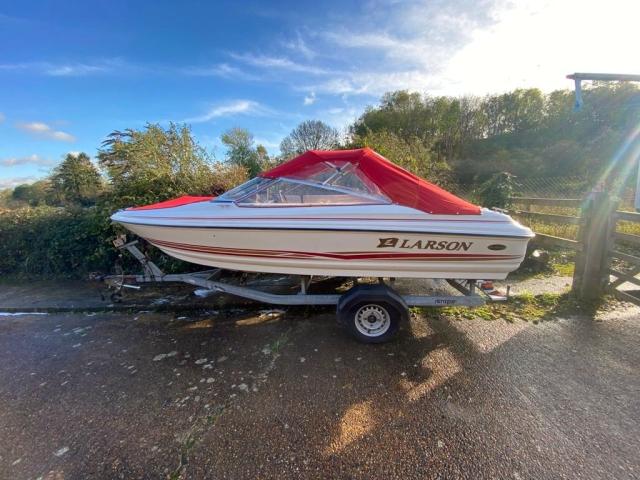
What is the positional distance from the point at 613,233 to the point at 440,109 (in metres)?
29.0

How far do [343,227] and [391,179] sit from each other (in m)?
0.74

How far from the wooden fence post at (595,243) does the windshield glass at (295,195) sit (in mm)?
3246

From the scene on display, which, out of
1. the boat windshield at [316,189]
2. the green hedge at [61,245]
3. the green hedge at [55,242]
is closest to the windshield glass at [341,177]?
the boat windshield at [316,189]

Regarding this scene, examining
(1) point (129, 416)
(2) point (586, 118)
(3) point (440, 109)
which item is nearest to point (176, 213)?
(1) point (129, 416)

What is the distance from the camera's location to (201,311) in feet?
13.2

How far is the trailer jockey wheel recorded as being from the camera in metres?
3.03

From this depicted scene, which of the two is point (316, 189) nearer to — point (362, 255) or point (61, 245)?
point (362, 255)

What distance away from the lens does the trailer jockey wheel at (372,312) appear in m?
3.03

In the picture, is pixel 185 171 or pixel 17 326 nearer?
pixel 17 326

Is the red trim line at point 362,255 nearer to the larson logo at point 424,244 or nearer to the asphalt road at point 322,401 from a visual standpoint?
the larson logo at point 424,244

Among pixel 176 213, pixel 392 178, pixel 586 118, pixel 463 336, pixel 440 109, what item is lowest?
pixel 463 336

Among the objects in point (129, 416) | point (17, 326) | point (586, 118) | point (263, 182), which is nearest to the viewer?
point (129, 416)

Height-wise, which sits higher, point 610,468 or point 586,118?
point 586,118

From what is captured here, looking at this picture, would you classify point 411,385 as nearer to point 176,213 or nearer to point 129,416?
point 129,416
